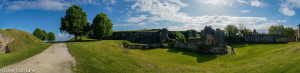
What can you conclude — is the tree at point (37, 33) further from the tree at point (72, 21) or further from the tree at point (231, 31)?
the tree at point (231, 31)

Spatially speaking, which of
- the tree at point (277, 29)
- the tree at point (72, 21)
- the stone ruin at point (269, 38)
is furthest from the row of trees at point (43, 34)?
the tree at point (277, 29)

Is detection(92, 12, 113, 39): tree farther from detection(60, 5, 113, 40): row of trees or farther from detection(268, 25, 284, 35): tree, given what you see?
detection(268, 25, 284, 35): tree

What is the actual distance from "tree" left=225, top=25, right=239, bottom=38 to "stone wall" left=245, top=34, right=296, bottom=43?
160 inches

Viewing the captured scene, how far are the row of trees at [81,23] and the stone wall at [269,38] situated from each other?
4386cm

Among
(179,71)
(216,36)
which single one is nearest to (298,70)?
(179,71)

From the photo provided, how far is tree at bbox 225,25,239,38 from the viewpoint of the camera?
48.2m

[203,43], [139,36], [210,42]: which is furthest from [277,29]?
[139,36]

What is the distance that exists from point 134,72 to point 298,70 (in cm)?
1203

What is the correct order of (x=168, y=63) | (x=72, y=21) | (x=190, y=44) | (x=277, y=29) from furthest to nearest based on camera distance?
(x=277, y=29)
(x=190, y=44)
(x=72, y=21)
(x=168, y=63)

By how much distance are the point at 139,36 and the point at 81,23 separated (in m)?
15.5

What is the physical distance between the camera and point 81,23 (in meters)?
33.2

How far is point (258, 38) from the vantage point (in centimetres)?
4462

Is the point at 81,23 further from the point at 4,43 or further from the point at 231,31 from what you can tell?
the point at 231,31

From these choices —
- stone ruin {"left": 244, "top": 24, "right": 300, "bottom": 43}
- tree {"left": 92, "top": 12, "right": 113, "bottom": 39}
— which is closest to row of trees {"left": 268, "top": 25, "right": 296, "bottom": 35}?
stone ruin {"left": 244, "top": 24, "right": 300, "bottom": 43}
